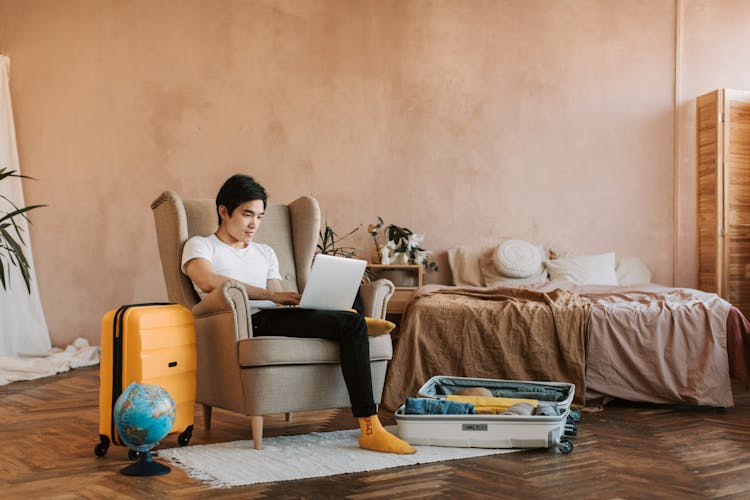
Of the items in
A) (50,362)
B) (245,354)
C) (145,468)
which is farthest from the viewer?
(50,362)

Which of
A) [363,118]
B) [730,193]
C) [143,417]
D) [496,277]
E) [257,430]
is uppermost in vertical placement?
[363,118]

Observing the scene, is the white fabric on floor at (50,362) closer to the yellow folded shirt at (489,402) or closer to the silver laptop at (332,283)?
the silver laptop at (332,283)

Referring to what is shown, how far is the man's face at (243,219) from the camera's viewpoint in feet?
10.5

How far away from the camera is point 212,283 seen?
9.97 ft

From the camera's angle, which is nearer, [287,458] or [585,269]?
[287,458]

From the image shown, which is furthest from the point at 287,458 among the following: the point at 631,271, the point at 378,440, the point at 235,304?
the point at 631,271

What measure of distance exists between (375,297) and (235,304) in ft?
2.27

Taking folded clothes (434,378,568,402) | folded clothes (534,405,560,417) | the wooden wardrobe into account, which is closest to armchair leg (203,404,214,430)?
folded clothes (434,378,568,402)

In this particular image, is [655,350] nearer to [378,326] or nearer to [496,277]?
[378,326]

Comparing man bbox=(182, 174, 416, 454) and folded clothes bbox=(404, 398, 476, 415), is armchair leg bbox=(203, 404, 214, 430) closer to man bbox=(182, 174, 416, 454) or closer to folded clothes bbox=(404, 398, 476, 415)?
man bbox=(182, 174, 416, 454)

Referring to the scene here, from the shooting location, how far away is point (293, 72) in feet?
19.3

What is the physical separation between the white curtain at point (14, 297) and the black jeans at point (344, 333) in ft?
10.2

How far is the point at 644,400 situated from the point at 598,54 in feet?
10.9

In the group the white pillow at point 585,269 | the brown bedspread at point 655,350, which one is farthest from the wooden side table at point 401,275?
the brown bedspread at point 655,350
